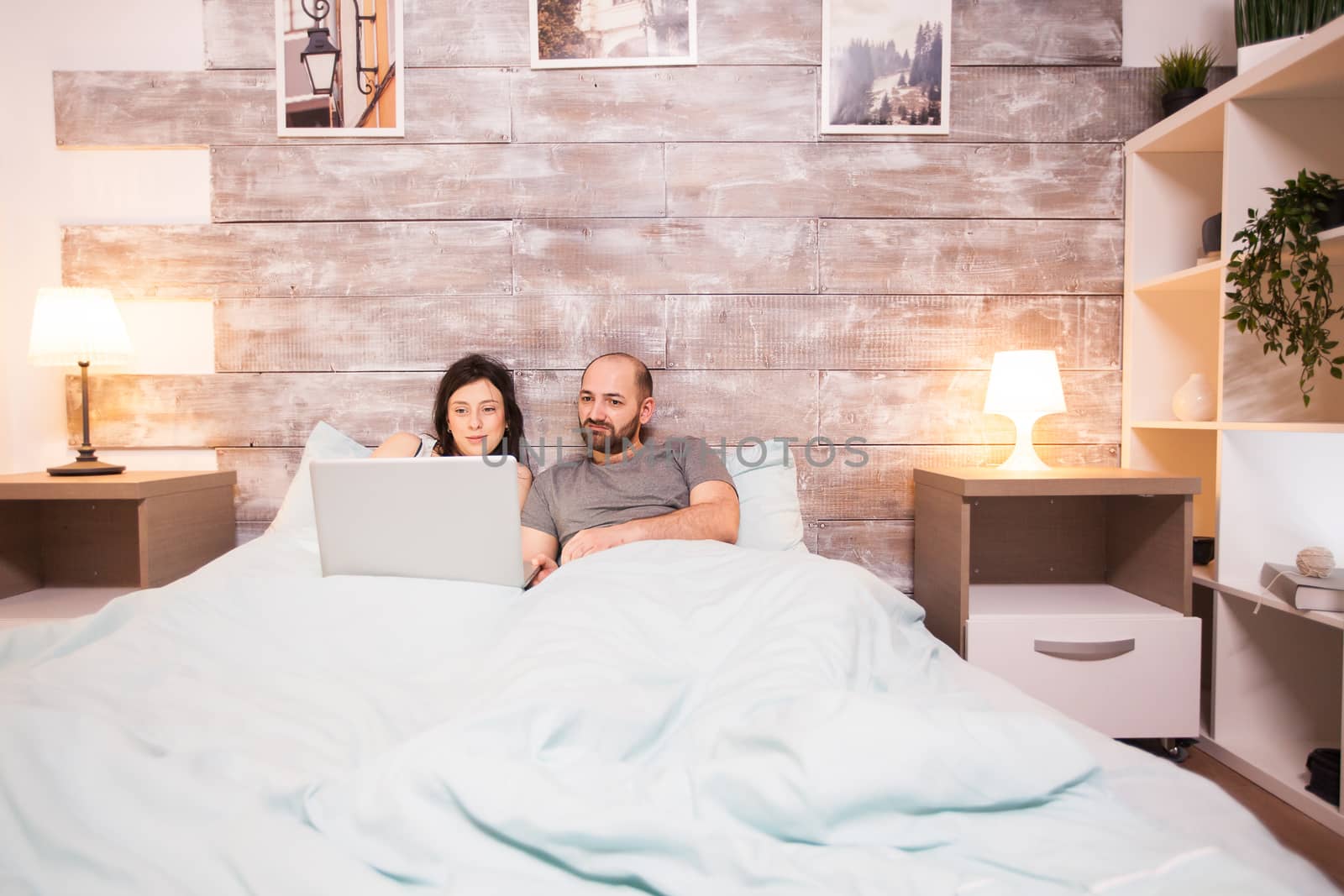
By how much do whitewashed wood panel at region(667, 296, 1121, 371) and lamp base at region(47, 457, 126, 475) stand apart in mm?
1591

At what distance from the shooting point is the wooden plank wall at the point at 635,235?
220 cm

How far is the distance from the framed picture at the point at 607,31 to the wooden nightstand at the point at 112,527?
1599 millimetres

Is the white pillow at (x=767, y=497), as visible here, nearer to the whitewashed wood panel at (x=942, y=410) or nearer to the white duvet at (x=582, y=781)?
the whitewashed wood panel at (x=942, y=410)

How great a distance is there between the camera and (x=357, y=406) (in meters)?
2.23

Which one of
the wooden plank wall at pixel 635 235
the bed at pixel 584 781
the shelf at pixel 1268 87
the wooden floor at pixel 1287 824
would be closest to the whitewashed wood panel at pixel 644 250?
the wooden plank wall at pixel 635 235

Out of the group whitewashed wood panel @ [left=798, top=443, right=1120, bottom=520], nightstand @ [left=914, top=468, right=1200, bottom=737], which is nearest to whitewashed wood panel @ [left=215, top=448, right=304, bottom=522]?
whitewashed wood panel @ [left=798, top=443, right=1120, bottom=520]

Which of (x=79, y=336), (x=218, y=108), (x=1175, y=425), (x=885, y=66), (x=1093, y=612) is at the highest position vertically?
(x=885, y=66)

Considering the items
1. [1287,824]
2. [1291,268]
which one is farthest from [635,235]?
[1287,824]

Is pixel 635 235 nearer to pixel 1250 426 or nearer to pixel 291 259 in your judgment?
pixel 291 259

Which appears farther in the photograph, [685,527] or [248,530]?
[248,530]

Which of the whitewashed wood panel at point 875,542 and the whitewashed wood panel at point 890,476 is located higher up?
the whitewashed wood panel at point 890,476

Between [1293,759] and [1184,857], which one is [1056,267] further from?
[1184,857]

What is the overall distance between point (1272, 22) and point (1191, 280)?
717mm

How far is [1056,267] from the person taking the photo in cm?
225
